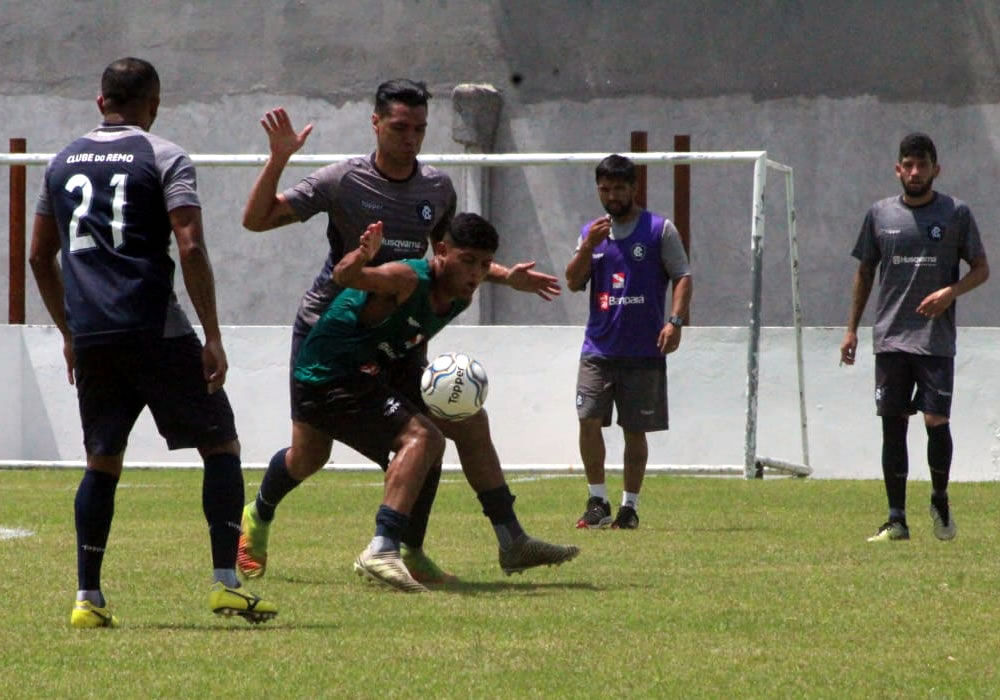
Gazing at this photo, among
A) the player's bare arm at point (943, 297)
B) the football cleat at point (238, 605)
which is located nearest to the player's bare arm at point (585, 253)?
the player's bare arm at point (943, 297)

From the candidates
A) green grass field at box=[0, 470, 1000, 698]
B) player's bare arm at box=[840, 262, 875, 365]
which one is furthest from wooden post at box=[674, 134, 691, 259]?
player's bare arm at box=[840, 262, 875, 365]

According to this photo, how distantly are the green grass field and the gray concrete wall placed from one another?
8469 millimetres

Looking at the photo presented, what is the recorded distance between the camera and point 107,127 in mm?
6027

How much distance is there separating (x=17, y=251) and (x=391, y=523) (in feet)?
33.2

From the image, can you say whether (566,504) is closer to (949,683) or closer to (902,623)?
(902,623)

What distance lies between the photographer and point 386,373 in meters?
7.25

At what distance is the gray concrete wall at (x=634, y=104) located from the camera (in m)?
18.7

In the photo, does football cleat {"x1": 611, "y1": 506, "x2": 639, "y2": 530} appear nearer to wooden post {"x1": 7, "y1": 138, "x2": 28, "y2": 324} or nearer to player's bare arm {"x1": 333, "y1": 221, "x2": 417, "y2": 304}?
player's bare arm {"x1": 333, "y1": 221, "x2": 417, "y2": 304}

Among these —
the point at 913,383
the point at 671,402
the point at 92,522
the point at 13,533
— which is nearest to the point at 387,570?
the point at 92,522

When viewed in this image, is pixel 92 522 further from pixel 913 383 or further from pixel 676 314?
pixel 676 314

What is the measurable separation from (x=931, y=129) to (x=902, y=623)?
1364cm

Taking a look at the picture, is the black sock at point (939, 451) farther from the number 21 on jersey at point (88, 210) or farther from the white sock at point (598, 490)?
the number 21 on jersey at point (88, 210)

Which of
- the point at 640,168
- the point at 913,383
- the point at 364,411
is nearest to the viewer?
the point at 364,411

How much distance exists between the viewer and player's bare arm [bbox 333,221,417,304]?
261 inches
